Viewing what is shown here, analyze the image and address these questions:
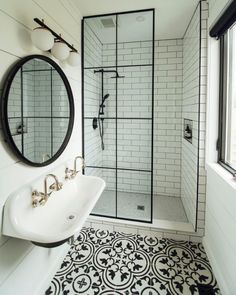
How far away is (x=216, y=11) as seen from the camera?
1689 millimetres

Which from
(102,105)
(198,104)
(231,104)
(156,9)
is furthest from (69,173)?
(156,9)

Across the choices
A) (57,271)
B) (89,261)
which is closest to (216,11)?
(89,261)

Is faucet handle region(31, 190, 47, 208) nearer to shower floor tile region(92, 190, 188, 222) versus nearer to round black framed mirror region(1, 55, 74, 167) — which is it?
round black framed mirror region(1, 55, 74, 167)

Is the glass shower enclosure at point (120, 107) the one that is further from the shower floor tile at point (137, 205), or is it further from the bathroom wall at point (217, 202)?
the bathroom wall at point (217, 202)

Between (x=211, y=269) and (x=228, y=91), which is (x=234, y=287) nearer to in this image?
(x=211, y=269)

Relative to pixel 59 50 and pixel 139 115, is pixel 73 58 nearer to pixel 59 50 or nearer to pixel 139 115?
pixel 59 50

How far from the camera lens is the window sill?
143 cm

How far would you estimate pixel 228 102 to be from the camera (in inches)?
69.7

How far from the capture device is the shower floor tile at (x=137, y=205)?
2479 millimetres

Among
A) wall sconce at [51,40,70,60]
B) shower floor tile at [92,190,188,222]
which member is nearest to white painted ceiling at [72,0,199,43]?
wall sconce at [51,40,70,60]

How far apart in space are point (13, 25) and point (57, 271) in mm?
1941

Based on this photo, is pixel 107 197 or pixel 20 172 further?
pixel 107 197

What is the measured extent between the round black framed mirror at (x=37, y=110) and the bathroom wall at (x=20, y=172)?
0.06 metres

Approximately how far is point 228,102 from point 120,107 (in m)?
1.64
